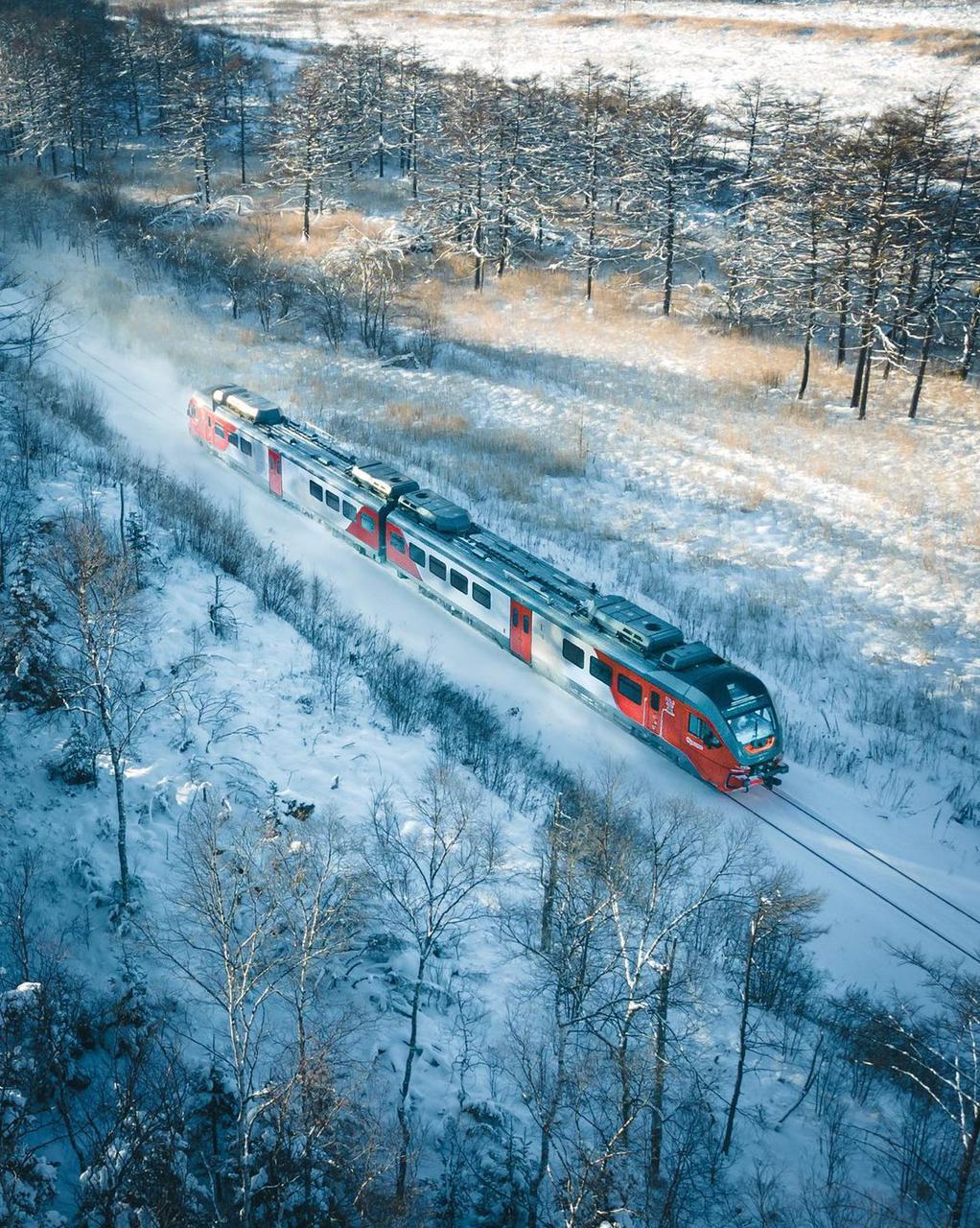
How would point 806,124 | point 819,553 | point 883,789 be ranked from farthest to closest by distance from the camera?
point 806,124 < point 819,553 < point 883,789

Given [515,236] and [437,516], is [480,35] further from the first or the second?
[437,516]

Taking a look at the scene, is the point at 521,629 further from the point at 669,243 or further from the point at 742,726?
the point at 669,243

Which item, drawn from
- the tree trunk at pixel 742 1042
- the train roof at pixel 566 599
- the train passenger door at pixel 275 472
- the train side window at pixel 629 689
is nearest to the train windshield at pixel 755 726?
the train roof at pixel 566 599

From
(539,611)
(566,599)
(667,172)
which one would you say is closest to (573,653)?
(539,611)

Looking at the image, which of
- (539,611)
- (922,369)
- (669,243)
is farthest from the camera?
(669,243)

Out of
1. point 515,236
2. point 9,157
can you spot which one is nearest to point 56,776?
point 515,236

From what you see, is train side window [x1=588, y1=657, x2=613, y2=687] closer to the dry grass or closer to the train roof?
the train roof

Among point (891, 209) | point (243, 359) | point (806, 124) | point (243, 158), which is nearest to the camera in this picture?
point (891, 209)
